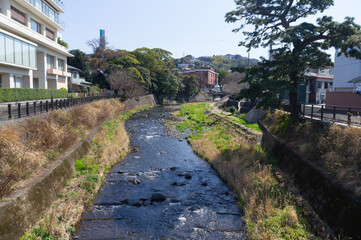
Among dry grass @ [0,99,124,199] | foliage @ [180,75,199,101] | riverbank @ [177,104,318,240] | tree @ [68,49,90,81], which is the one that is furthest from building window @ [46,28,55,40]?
foliage @ [180,75,199,101]

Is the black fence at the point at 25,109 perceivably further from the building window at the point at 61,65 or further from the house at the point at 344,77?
the building window at the point at 61,65

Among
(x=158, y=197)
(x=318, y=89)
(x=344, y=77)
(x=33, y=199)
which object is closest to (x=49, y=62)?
(x=158, y=197)

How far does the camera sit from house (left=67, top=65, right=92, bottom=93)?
46575 millimetres

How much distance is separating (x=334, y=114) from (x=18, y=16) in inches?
1450

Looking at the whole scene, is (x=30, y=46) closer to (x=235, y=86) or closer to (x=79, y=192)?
(x=79, y=192)

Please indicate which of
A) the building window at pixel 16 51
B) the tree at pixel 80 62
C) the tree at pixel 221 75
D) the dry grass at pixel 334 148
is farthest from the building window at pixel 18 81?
the tree at pixel 221 75

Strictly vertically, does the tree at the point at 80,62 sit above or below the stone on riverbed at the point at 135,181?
above

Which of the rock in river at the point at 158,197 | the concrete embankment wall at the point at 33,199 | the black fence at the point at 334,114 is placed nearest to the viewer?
the concrete embankment wall at the point at 33,199

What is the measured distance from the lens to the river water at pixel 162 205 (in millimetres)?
7648

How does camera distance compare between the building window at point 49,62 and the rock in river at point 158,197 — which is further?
the building window at point 49,62

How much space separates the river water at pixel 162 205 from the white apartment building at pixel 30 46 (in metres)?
21.2

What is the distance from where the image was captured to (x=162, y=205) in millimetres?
9391

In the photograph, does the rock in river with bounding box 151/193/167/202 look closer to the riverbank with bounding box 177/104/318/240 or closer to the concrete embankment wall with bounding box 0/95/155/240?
the riverbank with bounding box 177/104/318/240

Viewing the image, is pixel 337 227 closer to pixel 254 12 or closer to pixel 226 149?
pixel 226 149
